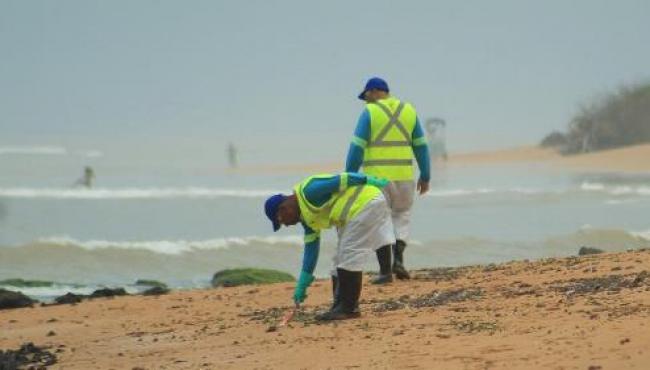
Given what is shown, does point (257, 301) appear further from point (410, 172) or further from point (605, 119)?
point (605, 119)

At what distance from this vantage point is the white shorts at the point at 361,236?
31.2ft

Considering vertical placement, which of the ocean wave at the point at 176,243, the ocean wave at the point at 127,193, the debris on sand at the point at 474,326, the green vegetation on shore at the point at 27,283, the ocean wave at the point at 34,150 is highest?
Answer: the ocean wave at the point at 34,150

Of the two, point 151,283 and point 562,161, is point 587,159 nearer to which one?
point 562,161

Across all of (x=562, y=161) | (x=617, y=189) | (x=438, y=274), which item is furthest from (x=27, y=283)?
(x=562, y=161)

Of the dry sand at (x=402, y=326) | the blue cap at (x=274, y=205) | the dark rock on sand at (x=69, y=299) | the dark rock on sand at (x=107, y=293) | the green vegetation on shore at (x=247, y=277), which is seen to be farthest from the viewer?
the green vegetation on shore at (x=247, y=277)

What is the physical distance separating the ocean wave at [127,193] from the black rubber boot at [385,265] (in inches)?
935

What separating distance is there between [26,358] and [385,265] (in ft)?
11.8

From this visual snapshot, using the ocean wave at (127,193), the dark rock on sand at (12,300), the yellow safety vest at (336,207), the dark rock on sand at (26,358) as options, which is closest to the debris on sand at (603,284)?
the yellow safety vest at (336,207)

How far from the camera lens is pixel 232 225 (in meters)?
25.8

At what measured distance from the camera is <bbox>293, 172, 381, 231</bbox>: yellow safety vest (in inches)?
369

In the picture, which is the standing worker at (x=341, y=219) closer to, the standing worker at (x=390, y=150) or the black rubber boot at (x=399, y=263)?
the standing worker at (x=390, y=150)

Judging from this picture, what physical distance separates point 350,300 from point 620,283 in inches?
74.4

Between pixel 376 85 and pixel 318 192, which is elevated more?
pixel 376 85

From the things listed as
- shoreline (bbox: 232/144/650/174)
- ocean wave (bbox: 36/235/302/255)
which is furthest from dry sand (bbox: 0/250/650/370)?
shoreline (bbox: 232/144/650/174)
